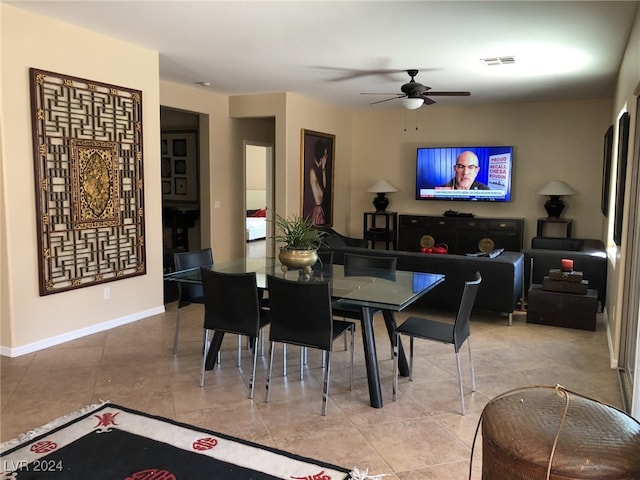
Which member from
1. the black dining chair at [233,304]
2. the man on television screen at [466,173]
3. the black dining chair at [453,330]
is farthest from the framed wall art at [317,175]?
the black dining chair at [453,330]

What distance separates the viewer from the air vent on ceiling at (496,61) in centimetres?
506

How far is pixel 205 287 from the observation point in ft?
11.4

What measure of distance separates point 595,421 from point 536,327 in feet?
12.6

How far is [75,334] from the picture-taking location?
14.8 feet

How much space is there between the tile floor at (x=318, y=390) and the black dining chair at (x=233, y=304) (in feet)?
0.95

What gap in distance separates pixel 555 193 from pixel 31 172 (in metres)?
6.59

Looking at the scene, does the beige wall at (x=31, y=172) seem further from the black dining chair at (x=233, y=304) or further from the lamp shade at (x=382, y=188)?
the lamp shade at (x=382, y=188)

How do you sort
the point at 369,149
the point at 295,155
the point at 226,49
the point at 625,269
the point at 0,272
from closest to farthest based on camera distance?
1. the point at 625,269
2. the point at 0,272
3. the point at 226,49
4. the point at 295,155
5. the point at 369,149

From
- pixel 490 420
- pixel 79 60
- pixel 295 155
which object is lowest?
pixel 490 420

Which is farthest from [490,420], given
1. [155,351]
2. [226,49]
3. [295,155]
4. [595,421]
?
[295,155]

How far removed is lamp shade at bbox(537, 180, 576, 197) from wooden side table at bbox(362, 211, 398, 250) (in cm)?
241

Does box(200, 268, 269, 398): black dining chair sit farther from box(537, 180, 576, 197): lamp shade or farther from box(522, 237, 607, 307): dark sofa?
box(537, 180, 576, 197): lamp shade

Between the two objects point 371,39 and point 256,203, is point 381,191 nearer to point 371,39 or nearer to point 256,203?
point 371,39

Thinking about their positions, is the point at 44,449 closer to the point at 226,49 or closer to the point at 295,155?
the point at 226,49
